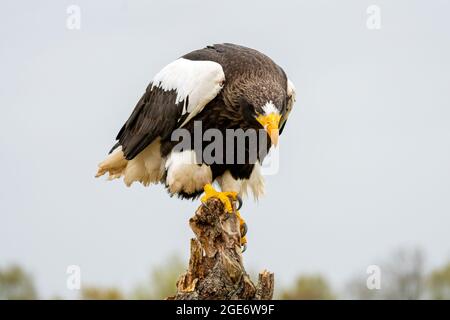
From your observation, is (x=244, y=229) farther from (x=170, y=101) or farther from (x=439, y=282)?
(x=439, y=282)

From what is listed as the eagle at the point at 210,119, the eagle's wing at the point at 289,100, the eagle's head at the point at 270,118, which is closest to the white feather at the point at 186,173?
the eagle at the point at 210,119

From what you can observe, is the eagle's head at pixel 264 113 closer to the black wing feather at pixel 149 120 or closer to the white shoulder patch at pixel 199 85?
the white shoulder patch at pixel 199 85

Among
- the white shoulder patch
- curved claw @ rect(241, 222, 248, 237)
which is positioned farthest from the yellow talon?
the white shoulder patch

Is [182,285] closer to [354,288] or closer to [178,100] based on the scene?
[178,100]

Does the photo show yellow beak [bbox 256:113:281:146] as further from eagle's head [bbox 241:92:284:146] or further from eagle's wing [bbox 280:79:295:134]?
eagle's wing [bbox 280:79:295:134]

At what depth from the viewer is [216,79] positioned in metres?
11.3

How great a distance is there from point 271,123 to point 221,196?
95 cm

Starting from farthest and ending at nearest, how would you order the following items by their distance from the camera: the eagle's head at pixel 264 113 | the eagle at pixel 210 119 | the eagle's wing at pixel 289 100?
the eagle's wing at pixel 289 100
the eagle at pixel 210 119
the eagle's head at pixel 264 113

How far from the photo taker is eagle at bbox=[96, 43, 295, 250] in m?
11.2

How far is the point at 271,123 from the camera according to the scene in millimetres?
10781

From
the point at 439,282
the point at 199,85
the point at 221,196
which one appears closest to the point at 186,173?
the point at 221,196

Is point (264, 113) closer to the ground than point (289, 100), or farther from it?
closer to the ground

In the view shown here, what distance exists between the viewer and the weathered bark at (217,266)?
1003 centimetres

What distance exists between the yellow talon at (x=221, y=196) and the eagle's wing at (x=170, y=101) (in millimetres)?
758
